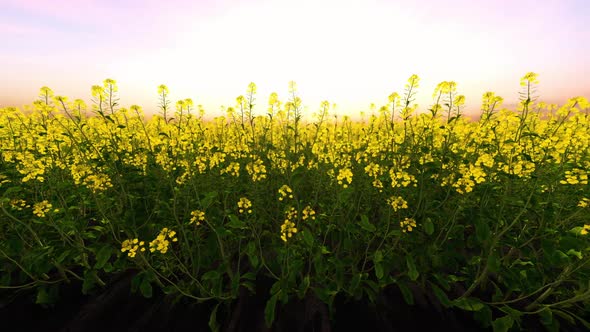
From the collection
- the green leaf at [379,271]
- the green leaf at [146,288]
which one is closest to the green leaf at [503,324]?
the green leaf at [379,271]

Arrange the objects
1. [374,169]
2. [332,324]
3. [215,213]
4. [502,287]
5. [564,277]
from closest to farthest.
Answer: [564,277], [374,169], [332,324], [215,213], [502,287]

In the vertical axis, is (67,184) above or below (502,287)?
above

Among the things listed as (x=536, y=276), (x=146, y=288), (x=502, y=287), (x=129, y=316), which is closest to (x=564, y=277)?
(x=536, y=276)

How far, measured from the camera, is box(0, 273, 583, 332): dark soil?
3018mm

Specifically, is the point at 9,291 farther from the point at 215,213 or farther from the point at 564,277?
the point at 564,277

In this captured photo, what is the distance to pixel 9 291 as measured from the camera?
3426mm

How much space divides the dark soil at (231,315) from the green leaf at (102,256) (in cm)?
75

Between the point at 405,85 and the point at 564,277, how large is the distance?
248 centimetres

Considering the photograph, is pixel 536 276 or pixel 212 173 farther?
pixel 212 173

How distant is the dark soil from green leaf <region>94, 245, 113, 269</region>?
75cm

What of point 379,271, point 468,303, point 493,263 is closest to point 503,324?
point 468,303

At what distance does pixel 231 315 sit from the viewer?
317 cm

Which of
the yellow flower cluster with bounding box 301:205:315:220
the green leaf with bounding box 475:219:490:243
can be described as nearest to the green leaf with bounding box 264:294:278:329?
the yellow flower cluster with bounding box 301:205:315:220

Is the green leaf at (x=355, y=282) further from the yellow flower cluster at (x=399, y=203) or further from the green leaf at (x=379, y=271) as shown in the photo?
the yellow flower cluster at (x=399, y=203)
